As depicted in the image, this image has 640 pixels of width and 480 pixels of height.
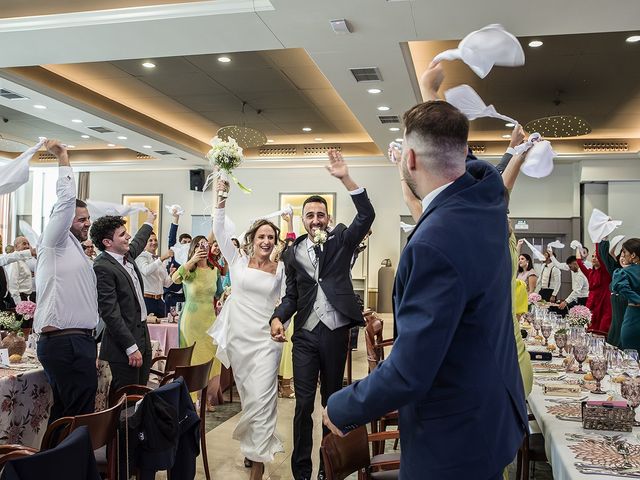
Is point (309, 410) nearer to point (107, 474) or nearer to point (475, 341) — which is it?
point (107, 474)

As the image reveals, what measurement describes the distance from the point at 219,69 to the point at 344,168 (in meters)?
5.32

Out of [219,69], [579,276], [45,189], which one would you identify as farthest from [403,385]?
[45,189]

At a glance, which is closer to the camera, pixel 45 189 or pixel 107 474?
pixel 107 474

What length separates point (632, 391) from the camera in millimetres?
2293

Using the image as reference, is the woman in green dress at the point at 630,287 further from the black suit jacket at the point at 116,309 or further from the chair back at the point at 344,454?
the chair back at the point at 344,454

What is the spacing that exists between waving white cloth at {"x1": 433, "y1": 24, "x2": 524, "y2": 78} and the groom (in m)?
1.63

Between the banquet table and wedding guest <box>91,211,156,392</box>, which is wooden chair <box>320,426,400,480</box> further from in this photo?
wedding guest <box>91,211,156,392</box>

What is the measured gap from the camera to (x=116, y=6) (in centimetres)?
611

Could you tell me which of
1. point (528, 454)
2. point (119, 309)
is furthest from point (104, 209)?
point (528, 454)

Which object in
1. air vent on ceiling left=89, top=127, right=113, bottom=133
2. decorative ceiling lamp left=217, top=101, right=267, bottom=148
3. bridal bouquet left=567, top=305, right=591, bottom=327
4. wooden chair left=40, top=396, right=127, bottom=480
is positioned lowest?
wooden chair left=40, top=396, right=127, bottom=480

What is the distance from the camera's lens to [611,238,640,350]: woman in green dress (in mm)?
5922

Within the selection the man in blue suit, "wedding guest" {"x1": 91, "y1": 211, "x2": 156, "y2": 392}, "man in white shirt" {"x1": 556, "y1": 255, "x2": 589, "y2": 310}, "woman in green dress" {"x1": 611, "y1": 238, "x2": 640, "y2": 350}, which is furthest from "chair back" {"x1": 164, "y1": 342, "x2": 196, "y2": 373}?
"man in white shirt" {"x1": 556, "y1": 255, "x2": 589, "y2": 310}

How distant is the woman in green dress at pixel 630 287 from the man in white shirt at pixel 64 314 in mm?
4862

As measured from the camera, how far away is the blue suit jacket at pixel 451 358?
4.58 feet
